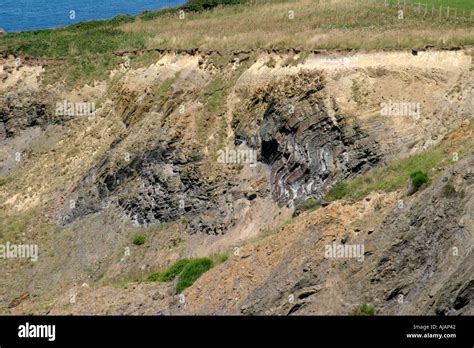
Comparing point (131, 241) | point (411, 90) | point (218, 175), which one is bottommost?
point (131, 241)

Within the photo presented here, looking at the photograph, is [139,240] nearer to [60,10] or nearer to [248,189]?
[248,189]

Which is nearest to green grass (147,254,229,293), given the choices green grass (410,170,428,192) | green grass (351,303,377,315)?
green grass (410,170,428,192)

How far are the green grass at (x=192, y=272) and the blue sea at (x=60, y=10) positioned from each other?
59685 mm

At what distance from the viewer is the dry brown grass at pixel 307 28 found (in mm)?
44281

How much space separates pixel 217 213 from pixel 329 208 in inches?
386

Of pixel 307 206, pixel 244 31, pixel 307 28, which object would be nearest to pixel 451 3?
pixel 307 28

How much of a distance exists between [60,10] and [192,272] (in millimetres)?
73927

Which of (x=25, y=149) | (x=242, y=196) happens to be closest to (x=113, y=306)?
(x=242, y=196)

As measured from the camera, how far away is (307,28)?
4994 cm

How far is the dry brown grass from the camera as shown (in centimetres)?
4428

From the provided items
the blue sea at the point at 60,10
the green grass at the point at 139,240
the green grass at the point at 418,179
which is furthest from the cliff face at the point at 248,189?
the blue sea at the point at 60,10

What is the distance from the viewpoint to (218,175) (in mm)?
44094

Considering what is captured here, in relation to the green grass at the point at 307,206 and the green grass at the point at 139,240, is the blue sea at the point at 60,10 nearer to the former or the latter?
the green grass at the point at 139,240

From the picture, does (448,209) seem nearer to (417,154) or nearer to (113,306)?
(417,154)
